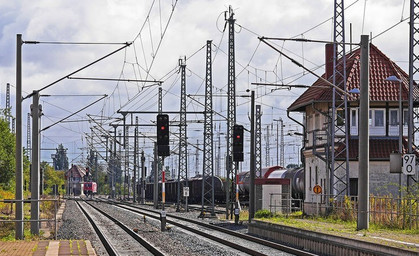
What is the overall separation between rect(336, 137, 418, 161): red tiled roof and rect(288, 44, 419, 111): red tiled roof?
7.52 ft

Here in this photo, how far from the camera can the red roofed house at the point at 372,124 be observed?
43781 mm

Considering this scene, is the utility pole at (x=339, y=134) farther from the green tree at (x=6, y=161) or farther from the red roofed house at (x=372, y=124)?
the green tree at (x=6, y=161)

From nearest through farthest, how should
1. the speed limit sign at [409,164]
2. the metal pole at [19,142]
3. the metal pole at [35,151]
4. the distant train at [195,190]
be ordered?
the speed limit sign at [409,164]
the metal pole at [19,142]
the metal pole at [35,151]
the distant train at [195,190]

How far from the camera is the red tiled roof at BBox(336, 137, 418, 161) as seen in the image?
43781 mm

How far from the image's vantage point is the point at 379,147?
44531 millimetres

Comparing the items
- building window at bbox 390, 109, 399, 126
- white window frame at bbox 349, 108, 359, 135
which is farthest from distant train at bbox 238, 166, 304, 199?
building window at bbox 390, 109, 399, 126

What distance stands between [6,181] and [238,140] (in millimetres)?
27935

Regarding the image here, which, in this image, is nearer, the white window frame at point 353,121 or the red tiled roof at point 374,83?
the red tiled roof at point 374,83

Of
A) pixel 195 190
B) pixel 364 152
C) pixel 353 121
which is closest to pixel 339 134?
pixel 353 121

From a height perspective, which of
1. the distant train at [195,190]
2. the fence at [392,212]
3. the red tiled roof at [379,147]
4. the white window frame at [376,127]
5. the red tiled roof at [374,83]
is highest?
the red tiled roof at [374,83]

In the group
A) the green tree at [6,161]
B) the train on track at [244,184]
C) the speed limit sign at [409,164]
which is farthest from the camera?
the green tree at [6,161]

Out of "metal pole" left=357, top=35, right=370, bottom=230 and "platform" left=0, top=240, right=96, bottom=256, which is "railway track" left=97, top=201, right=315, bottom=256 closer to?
"metal pole" left=357, top=35, right=370, bottom=230

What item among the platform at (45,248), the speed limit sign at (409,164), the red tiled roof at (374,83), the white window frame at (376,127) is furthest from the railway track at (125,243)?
the white window frame at (376,127)

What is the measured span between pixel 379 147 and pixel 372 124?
4.95 ft
